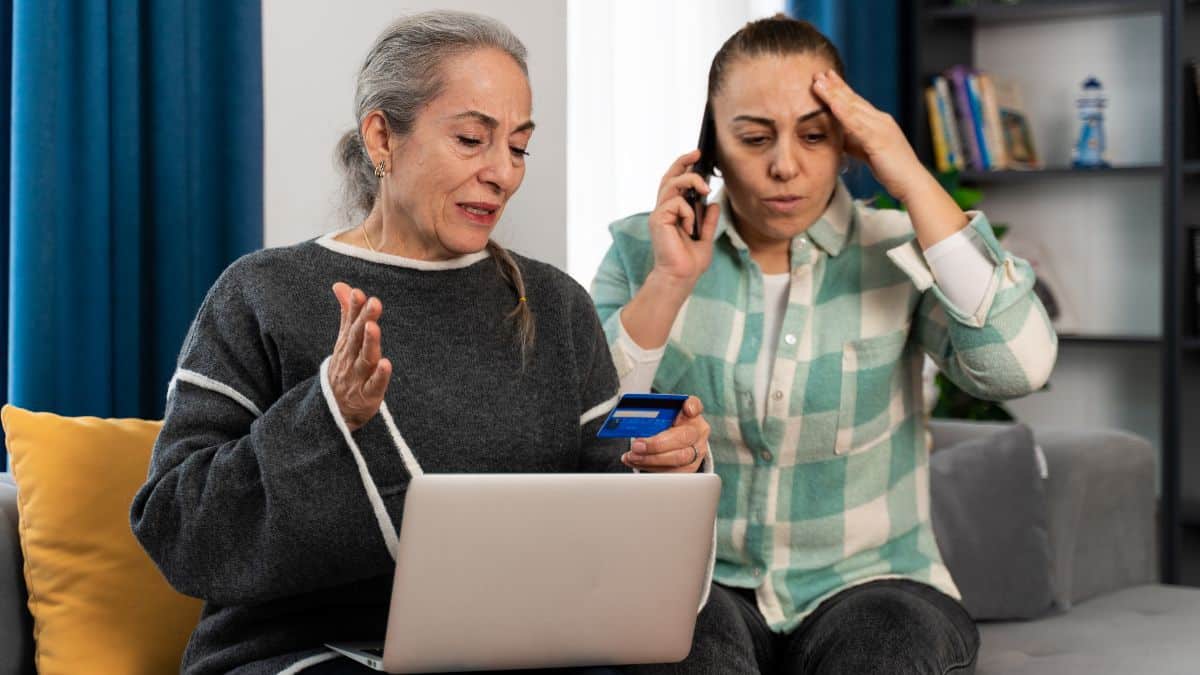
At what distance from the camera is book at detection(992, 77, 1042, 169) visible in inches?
152

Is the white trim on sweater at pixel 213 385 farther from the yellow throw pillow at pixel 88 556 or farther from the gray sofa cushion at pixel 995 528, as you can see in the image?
the gray sofa cushion at pixel 995 528

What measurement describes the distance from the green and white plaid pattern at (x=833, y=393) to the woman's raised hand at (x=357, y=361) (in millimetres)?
526

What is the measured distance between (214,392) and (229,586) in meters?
0.20

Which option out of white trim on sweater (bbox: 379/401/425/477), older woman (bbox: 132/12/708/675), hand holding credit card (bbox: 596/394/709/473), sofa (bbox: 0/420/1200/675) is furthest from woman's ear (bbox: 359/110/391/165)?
sofa (bbox: 0/420/1200/675)

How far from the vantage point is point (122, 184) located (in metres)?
1.93

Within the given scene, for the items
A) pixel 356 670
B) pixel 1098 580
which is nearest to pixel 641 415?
pixel 356 670

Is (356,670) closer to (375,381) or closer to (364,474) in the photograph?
(364,474)

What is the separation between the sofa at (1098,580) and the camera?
6.59 feet

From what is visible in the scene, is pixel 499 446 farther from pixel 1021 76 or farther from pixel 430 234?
pixel 1021 76

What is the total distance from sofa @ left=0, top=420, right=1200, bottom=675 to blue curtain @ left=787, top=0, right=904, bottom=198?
3.66 feet

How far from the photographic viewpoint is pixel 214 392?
54.8 inches

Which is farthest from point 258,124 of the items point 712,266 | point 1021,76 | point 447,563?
point 1021,76

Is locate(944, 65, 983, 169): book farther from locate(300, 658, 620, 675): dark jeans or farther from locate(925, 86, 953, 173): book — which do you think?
locate(300, 658, 620, 675): dark jeans

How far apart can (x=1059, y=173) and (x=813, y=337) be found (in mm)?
2249
